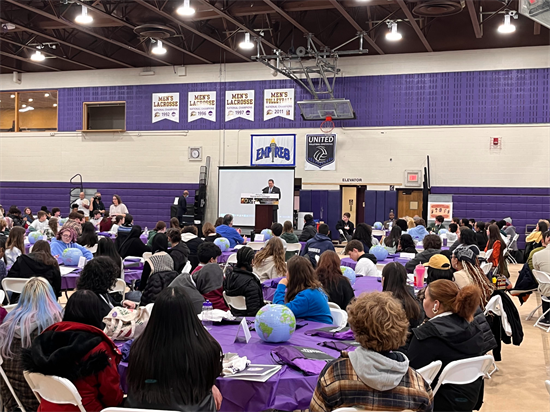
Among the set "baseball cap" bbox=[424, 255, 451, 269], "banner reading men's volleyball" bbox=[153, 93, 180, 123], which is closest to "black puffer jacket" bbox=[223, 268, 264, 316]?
"baseball cap" bbox=[424, 255, 451, 269]

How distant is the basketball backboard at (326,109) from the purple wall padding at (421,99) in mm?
616

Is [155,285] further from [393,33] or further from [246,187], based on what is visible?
[246,187]

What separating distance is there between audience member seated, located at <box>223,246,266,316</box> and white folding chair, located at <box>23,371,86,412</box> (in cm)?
239

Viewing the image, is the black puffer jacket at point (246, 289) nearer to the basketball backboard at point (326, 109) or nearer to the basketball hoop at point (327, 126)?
the basketball backboard at point (326, 109)

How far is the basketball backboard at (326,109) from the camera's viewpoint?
16.7 meters

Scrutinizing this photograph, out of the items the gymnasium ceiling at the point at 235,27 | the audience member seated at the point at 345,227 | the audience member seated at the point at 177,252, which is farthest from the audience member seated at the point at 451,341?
the audience member seated at the point at 345,227

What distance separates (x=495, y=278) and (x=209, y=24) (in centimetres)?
1283

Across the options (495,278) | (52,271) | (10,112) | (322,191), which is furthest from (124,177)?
(495,278)

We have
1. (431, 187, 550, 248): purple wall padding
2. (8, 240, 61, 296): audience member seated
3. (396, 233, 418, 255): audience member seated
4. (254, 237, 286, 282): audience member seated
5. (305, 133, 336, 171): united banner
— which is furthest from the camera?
(305, 133, 336, 171): united banner

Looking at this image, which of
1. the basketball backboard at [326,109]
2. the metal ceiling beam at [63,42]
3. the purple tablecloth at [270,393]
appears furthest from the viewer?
the basketball backboard at [326,109]

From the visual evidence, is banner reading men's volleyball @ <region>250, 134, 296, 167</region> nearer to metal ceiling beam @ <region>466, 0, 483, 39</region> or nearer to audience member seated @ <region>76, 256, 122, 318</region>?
metal ceiling beam @ <region>466, 0, 483, 39</region>

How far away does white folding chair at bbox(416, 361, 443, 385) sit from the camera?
9.16 feet

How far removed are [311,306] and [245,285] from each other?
41.0 inches

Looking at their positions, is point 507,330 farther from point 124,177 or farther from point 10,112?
point 10,112
